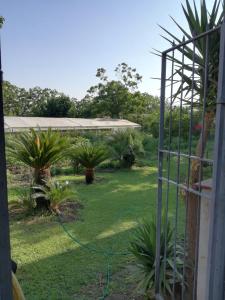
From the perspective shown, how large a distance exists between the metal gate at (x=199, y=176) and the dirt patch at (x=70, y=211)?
8.77ft

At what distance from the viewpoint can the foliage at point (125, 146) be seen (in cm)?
1101

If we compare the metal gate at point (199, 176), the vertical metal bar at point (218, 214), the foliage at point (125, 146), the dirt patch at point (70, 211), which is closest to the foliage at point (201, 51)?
the metal gate at point (199, 176)

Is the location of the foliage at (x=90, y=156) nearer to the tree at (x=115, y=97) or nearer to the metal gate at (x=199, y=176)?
the metal gate at (x=199, y=176)

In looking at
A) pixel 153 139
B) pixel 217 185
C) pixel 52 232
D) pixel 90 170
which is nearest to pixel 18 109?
pixel 153 139

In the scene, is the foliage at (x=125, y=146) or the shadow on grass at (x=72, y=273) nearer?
the shadow on grass at (x=72, y=273)

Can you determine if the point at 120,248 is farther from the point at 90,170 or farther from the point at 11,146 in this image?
the point at 90,170

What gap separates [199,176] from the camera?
1.97 meters

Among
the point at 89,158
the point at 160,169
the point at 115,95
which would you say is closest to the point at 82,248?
the point at 160,169

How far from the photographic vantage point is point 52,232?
4.68 meters

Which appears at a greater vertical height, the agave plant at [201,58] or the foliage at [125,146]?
the agave plant at [201,58]

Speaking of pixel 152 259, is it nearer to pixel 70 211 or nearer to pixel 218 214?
pixel 218 214

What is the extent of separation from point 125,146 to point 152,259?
828cm

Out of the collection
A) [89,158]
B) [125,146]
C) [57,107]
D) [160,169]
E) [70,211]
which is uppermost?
[57,107]

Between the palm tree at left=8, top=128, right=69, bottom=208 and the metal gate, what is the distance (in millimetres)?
3461
